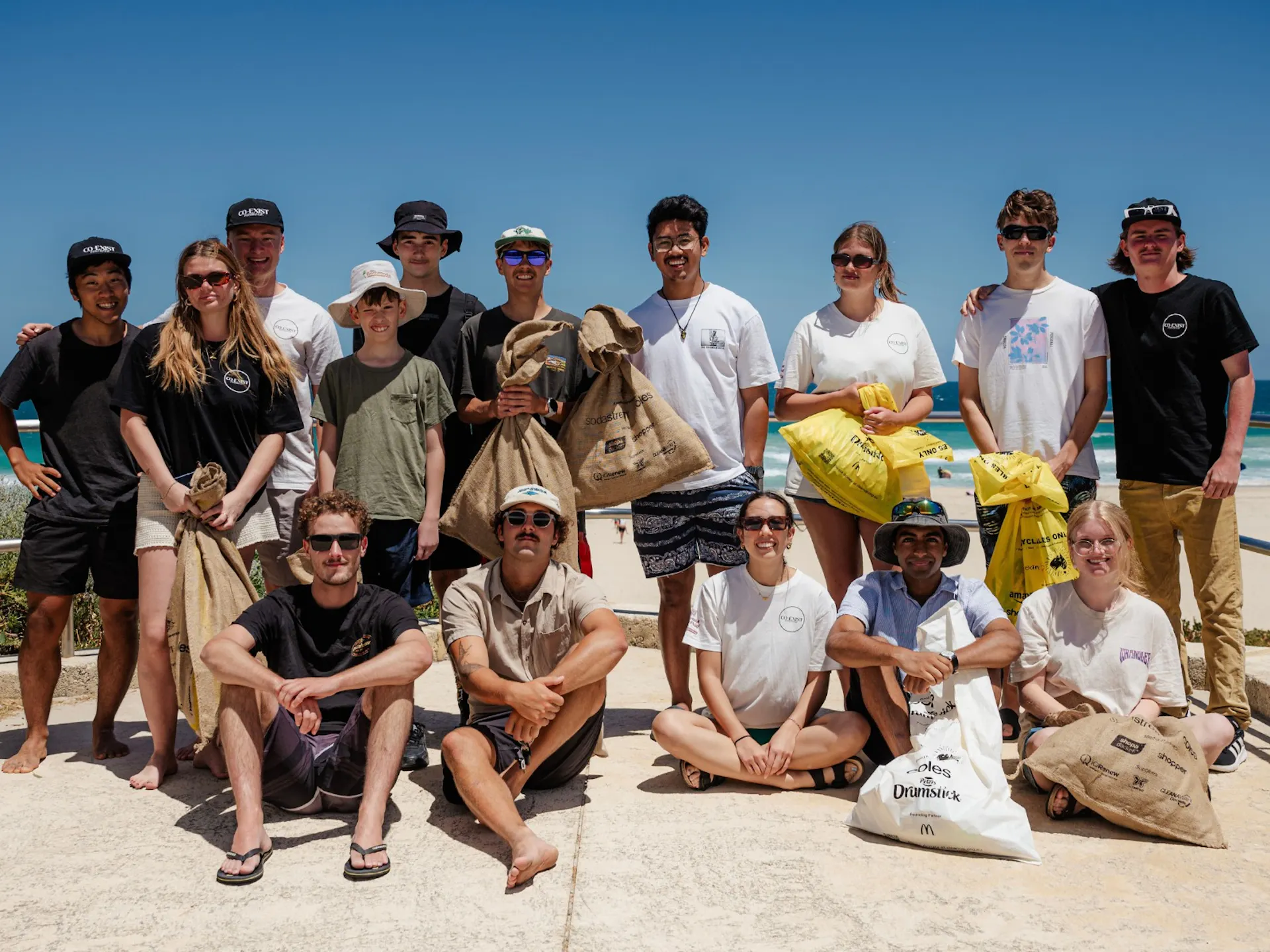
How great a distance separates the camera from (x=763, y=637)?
3.97 metres

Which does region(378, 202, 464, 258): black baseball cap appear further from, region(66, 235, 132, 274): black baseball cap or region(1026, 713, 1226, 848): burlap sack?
region(1026, 713, 1226, 848): burlap sack

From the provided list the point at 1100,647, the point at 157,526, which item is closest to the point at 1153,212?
the point at 1100,647

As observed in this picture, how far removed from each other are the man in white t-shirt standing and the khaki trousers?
1497mm

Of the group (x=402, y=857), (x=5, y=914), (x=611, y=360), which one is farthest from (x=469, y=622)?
(x=5, y=914)

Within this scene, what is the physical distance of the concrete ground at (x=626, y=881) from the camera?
2781 millimetres

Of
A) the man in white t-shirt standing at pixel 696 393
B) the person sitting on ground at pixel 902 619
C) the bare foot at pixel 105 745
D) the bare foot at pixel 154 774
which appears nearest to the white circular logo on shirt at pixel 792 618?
the person sitting on ground at pixel 902 619

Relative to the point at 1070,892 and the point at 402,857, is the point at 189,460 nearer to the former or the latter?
the point at 402,857

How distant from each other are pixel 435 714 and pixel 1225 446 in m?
3.49

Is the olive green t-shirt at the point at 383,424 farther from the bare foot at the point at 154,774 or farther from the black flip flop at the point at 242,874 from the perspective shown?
the black flip flop at the point at 242,874

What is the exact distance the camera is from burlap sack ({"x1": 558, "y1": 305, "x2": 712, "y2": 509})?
169 inches

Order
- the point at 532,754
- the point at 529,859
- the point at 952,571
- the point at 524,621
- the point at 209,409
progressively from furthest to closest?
the point at 952,571 < the point at 209,409 < the point at 524,621 < the point at 532,754 < the point at 529,859

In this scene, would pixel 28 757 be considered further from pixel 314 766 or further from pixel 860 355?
pixel 860 355

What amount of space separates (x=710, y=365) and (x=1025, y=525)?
1368mm

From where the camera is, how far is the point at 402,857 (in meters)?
3.34
